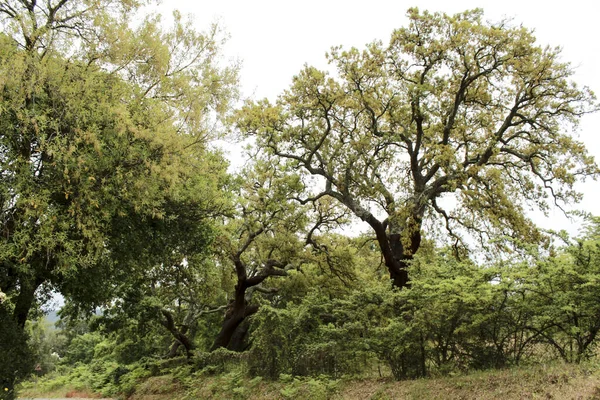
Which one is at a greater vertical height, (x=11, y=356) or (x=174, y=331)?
(x=174, y=331)

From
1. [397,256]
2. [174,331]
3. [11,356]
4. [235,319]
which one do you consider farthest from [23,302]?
[397,256]

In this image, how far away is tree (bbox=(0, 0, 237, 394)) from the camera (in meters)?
7.45

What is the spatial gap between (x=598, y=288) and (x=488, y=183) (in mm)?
5641

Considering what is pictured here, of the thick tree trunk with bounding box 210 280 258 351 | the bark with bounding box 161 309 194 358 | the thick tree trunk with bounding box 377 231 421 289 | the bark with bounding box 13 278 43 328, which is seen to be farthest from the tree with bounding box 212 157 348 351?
the bark with bounding box 13 278 43 328

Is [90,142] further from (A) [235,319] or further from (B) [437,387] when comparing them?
(A) [235,319]

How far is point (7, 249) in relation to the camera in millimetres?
7160

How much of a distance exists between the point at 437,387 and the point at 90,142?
764 centimetres

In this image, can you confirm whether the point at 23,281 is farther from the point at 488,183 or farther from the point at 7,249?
the point at 488,183

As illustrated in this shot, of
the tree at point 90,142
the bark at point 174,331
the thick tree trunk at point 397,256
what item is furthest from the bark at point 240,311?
the tree at point 90,142

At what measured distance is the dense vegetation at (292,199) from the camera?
757 cm

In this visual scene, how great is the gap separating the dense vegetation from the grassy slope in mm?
150

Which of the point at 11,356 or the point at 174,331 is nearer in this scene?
the point at 11,356

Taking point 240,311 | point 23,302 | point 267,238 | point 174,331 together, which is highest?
point 267,238

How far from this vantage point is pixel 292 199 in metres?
15.4
